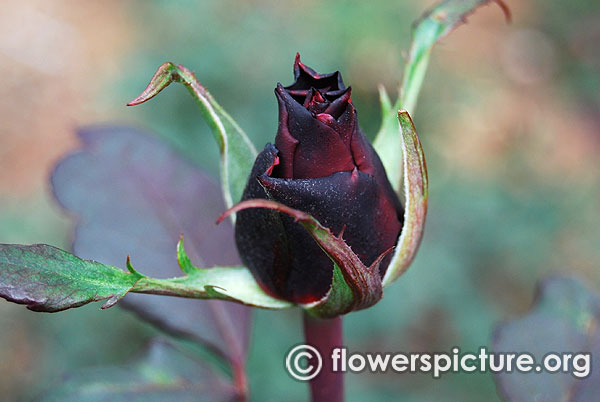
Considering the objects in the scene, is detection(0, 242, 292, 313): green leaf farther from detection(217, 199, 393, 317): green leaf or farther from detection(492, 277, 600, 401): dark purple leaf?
detection(492, 277, 600, 401): dark purple leaf

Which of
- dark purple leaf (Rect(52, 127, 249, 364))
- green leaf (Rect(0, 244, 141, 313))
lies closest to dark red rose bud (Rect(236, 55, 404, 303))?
green leaf (Rect(0, 244, 141, 313))

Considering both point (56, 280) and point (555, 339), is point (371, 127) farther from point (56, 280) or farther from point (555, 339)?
point (56, 280)

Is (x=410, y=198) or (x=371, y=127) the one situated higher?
(x=371, y=127)

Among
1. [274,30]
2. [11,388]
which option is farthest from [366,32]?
[11,388]

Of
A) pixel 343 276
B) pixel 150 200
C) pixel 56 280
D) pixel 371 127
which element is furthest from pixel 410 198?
pixel 371 127

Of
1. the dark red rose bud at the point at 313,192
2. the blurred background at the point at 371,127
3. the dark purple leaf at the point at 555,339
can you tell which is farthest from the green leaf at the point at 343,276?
the blurred background at the point at 371,127

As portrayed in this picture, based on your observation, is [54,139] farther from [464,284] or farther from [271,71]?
[464,284]

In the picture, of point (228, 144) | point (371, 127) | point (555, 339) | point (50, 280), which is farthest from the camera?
point (371, 127)
